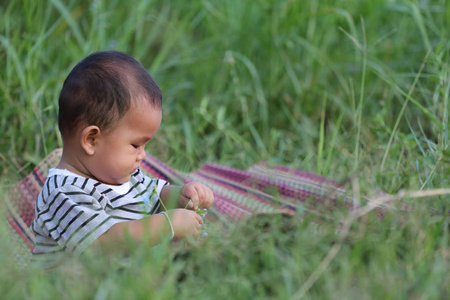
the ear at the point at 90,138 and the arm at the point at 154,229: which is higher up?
the ear at the point at 90,138

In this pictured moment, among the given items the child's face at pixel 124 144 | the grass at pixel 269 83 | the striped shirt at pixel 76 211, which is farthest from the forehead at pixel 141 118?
the grass at pixel 269 83

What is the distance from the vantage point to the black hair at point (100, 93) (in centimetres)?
182

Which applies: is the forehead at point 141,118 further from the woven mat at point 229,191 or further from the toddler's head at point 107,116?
the woven mat at point 229,191

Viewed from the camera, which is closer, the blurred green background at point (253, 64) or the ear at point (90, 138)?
the ear at point (90, 138)

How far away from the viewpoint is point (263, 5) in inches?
134

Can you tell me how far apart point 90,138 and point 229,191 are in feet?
2.71

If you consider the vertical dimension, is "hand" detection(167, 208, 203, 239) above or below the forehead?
below

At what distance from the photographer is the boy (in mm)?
1742

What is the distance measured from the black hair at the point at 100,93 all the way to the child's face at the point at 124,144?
0.03m

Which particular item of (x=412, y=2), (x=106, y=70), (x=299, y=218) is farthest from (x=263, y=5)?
(x=299, y=218)

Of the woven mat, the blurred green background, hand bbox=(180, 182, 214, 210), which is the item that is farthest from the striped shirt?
the blurred green background

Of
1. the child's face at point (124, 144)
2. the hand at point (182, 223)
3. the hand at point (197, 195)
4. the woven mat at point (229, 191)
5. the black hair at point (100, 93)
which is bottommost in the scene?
the woven mat at point (229, 191)

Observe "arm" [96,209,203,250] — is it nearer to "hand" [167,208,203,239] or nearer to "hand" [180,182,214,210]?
"hand" [167,208,203,239]

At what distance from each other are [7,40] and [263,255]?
203 centimetres
